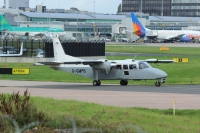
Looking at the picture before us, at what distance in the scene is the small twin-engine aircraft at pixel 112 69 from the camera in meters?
43.0

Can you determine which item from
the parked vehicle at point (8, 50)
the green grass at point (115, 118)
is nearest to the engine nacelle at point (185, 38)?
the parked vehicle at point (8, 50)

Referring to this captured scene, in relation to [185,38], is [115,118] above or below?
above

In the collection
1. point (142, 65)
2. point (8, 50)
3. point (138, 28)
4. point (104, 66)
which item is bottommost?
point (8, 50)

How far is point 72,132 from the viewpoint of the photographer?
16.2m

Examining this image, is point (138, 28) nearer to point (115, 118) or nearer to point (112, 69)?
point (112, 69)

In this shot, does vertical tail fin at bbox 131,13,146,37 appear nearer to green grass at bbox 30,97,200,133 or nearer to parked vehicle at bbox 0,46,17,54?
parked vehicle at bbox 0,46,17,54

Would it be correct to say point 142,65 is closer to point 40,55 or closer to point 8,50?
Result: point 40,55

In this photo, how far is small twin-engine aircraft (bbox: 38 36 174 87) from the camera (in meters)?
43.0

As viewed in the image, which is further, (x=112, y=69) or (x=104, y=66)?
(x=112, y=69)

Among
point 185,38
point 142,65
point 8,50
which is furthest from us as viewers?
point 185,38

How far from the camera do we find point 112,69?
44.4 m

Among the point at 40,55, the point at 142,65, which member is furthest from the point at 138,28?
the point at 142,65

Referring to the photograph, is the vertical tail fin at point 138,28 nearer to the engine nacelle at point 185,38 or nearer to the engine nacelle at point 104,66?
the engine nacelle at point 185,38

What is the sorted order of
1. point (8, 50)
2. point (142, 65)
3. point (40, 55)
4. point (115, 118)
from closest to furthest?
point (115, 118) → point (142, 65) → point (40, 55) → point (8, 50)
